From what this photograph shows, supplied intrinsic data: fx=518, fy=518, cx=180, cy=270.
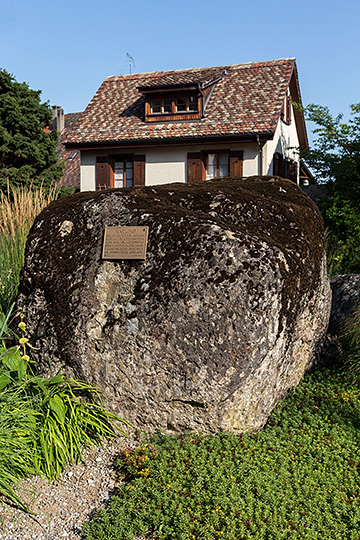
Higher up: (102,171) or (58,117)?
(58,117)

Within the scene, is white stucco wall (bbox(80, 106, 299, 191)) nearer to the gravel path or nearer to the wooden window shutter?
the wooden window shutter

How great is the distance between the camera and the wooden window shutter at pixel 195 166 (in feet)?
64.0

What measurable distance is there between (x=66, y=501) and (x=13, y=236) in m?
3.66

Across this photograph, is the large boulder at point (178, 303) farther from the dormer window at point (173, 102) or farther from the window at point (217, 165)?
the dormer window at point (173, 102)

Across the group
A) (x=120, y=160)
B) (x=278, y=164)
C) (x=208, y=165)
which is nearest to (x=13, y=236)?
(x=208, y=165)

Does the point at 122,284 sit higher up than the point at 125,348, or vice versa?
the point at 122,284

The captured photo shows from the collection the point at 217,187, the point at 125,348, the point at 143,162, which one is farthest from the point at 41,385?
the point at 143,162

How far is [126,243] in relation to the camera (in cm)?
454

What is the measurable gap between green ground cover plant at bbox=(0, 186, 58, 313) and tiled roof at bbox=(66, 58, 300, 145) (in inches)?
496

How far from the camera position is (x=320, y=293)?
5488mm

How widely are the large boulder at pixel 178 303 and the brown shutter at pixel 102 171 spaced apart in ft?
51.8

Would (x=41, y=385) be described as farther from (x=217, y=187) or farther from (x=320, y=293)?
(x=320, y=293)

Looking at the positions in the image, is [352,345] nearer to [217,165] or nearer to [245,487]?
[245,487]

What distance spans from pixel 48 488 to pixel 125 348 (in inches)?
46.8
